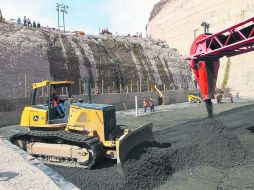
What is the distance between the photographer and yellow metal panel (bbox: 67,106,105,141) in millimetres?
9344

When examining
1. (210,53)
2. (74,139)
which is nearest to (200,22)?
(210,53)

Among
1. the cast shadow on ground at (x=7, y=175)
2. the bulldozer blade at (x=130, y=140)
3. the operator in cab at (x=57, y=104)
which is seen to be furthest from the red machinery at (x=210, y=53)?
the cast shadow on ground at (x=7, y=175)

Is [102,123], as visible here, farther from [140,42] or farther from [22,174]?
[140,42]

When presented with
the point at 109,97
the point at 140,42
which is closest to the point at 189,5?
the point at 140,42

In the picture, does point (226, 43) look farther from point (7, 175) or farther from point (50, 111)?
point (7, 175)

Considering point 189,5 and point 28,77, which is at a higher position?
point 189,5

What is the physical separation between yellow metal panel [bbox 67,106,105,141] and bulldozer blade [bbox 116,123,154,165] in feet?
2.64

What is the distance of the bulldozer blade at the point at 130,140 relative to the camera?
827cm

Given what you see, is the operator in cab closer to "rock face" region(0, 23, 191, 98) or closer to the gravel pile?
the gravel pile

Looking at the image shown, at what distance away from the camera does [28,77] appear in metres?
32.0

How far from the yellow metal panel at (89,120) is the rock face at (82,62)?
17814 mm

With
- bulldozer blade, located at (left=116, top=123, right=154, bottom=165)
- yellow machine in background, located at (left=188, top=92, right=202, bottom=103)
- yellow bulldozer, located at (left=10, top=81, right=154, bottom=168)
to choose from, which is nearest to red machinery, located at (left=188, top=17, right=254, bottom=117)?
bulldozer blade, located at (left=116, top=123, right=154, bottom=165)

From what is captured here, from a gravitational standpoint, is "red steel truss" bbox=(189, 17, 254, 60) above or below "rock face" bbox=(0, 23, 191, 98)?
below

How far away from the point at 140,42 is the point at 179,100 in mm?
15668
